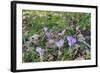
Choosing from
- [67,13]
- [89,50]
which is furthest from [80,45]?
[67,13]

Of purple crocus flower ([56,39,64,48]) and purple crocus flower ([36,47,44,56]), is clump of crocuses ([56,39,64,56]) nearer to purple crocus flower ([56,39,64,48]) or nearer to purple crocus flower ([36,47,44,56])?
purple crocus flower ([56,39,64,48])

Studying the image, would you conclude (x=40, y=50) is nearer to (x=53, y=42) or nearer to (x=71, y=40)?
(x=53, y=42)

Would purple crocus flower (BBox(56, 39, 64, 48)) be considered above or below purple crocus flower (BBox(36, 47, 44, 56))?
above

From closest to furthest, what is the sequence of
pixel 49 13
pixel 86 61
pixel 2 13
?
pixel 2 13
pixel 49 13
pixel 86 61

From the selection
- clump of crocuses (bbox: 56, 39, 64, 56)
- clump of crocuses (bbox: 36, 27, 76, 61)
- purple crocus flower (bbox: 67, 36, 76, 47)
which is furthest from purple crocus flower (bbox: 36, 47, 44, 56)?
purple crocus flower (bbox: 67, 36, 76, 47)

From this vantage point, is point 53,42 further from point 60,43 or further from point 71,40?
point 71,40

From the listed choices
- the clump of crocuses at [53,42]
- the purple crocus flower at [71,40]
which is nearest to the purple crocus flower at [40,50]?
the clump of crocuses at [53,42]

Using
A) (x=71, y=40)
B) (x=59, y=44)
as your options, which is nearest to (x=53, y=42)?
(x=59, y=44)

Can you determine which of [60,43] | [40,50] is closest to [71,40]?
[60,43]

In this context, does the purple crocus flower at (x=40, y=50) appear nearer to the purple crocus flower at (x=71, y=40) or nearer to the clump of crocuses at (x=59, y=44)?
the clump of crocuses at (x=59, y=44)

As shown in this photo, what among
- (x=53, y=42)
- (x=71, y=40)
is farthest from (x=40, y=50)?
(x=71, y=40)

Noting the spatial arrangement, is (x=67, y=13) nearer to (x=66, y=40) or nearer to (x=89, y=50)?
(x=66, y=40)
